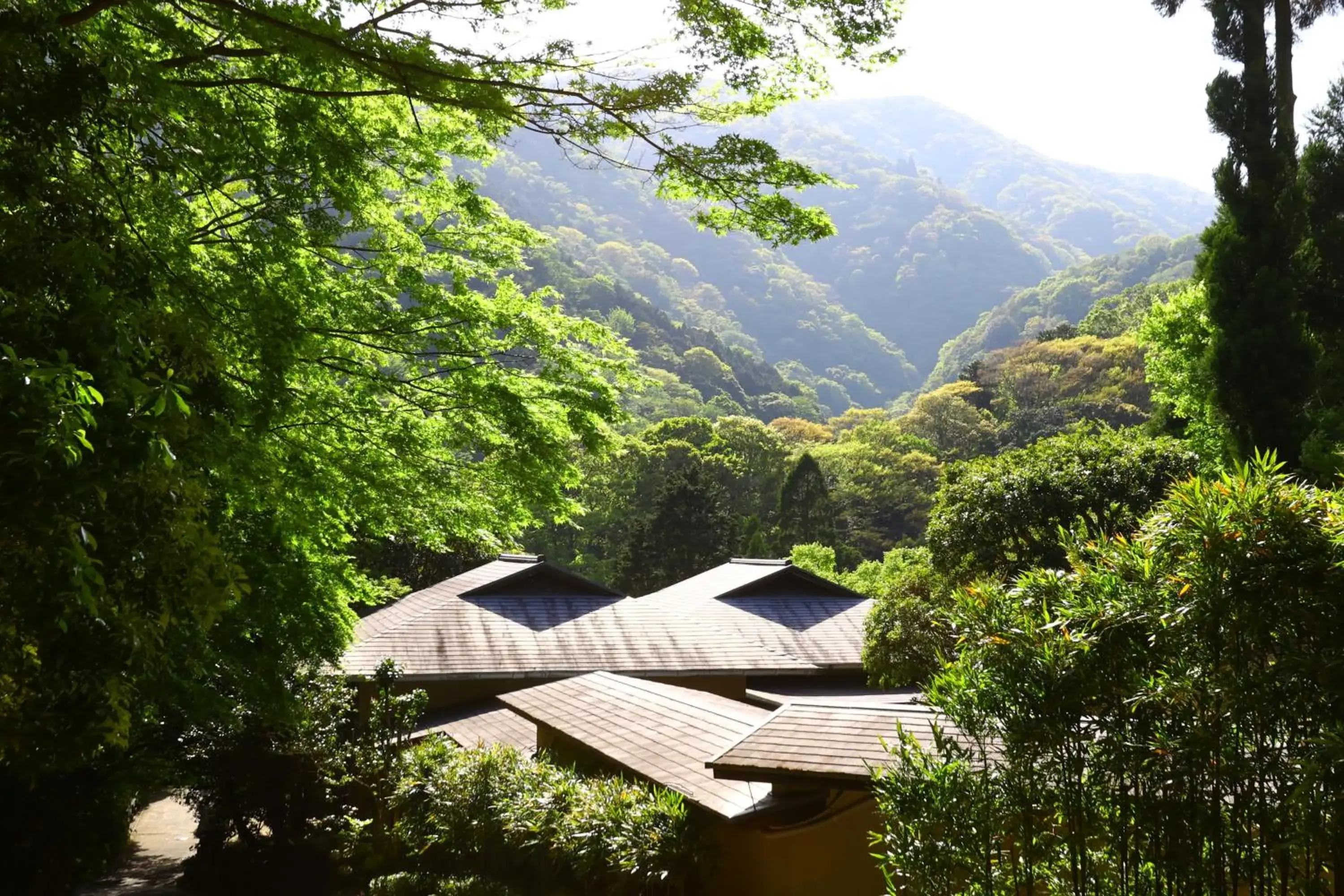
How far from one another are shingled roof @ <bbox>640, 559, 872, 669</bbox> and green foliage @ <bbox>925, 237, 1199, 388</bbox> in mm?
77056

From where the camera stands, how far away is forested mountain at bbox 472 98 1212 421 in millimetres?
87562

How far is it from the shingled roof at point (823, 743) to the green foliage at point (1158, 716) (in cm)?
163

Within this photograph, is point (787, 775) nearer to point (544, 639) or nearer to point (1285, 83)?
point (544, 639)

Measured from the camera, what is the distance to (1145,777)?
171 inches

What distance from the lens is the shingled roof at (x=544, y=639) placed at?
17.5m

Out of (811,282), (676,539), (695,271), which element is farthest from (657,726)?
(811,282)

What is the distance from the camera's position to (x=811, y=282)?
474 feet

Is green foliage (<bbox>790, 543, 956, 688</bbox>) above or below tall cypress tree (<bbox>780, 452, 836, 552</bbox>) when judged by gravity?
below

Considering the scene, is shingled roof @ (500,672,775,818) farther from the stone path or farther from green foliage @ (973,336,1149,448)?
green foliage @ (973,336,1149,448)

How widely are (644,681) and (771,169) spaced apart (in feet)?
27.6

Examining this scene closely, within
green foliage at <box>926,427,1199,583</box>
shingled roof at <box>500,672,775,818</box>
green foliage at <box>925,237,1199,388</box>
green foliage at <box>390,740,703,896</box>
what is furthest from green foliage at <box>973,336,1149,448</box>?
green foliage at <box>925,237,1199,388</box>

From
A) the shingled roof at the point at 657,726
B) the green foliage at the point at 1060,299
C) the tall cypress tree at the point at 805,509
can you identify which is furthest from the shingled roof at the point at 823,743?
the green foliage at the point at 1060,299

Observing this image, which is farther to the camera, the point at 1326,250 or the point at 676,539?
the point at 676,539

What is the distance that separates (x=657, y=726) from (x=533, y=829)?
1.95 metres
